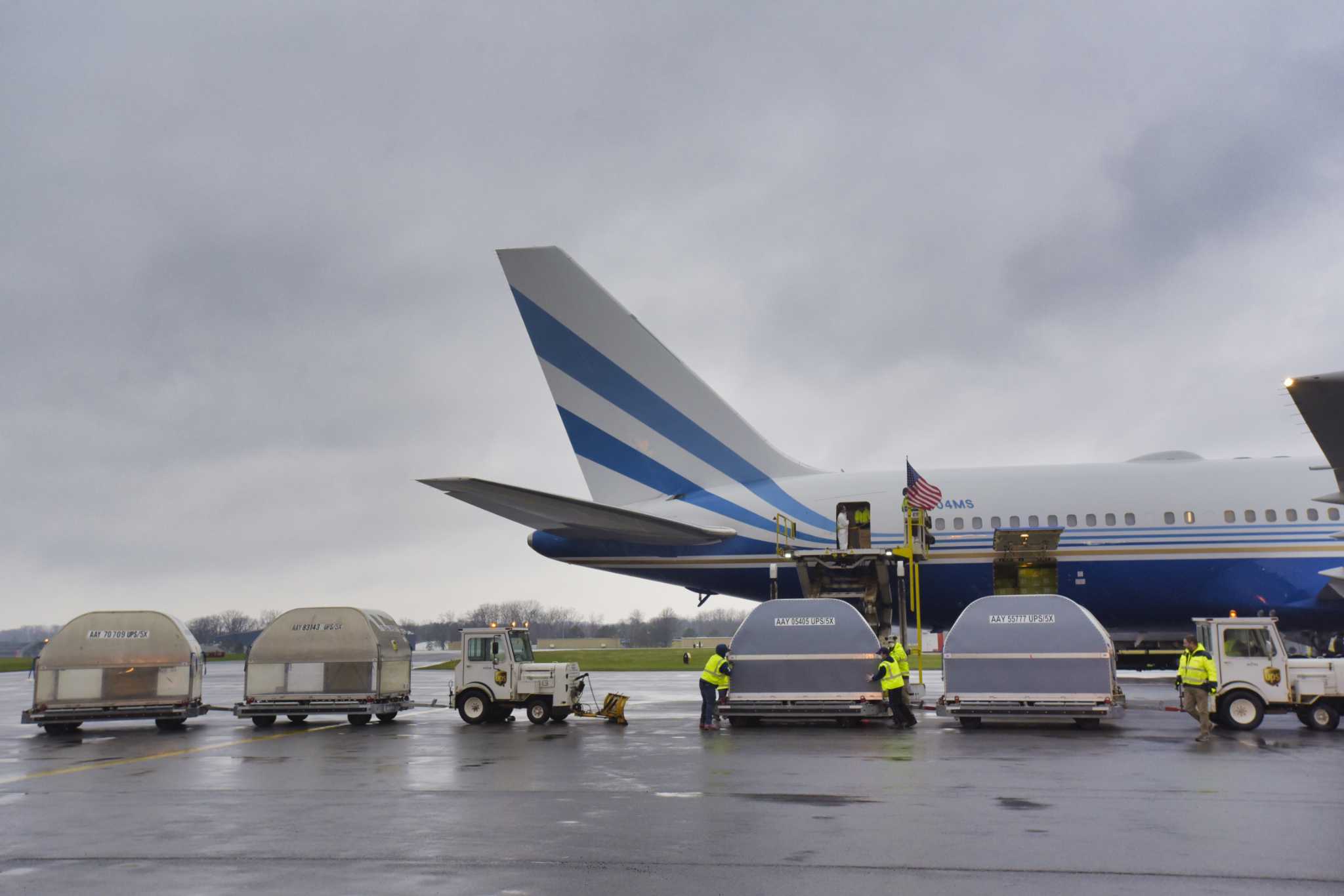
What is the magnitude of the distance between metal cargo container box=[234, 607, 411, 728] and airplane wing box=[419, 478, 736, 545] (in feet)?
14.2

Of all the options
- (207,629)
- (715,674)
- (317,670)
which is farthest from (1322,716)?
(207,629)

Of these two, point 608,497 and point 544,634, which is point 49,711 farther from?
point 544,634

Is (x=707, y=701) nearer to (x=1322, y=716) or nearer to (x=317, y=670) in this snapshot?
(x=317, y=670)

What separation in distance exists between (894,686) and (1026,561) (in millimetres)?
10121

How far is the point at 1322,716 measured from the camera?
20484 mm

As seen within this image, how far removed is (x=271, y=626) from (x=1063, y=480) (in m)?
21.3

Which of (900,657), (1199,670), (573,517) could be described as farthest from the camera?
(573,517)

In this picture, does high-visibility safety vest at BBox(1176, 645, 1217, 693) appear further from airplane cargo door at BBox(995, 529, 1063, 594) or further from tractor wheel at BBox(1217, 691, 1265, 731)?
airplane cargo door at BBox(995, 529, 1063, 594)

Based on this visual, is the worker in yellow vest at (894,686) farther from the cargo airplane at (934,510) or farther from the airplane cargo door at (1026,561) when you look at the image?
the airplane cargo door at (1026,561)

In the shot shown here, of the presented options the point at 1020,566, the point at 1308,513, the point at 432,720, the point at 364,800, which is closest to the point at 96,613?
the point at 432,720

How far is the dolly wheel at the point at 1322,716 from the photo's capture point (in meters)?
20.4

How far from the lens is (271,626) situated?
25688mm

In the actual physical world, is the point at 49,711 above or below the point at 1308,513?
below

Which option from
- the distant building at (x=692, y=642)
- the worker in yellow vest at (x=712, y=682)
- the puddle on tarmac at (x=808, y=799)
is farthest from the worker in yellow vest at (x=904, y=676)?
the distant building at (x=692, y=642)
